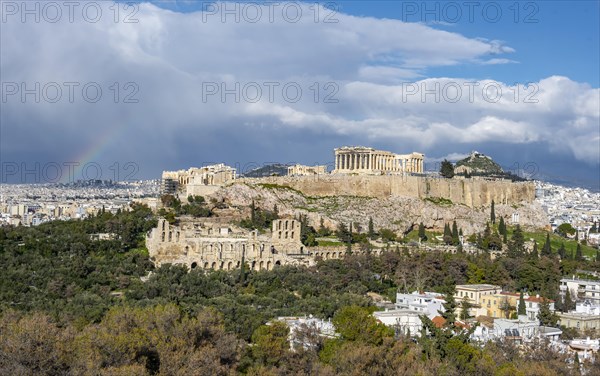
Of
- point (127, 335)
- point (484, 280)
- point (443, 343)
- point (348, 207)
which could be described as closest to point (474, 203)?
point (348, 207)

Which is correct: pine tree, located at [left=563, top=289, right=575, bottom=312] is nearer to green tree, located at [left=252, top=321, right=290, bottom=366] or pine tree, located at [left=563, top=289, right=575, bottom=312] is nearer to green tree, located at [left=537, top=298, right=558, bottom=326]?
green tree, located at [left=537, top=298, right=558, bottom=326]

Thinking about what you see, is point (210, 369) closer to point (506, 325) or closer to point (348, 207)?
point (506, 325)

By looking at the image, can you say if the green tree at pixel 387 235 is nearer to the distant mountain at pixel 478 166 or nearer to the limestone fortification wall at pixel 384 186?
the limestone fortification wall at pixel 384 186

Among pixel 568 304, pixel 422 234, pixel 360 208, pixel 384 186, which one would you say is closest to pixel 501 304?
pixel 568 304

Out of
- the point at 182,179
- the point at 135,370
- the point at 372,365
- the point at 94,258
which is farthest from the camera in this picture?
the point at 182,179

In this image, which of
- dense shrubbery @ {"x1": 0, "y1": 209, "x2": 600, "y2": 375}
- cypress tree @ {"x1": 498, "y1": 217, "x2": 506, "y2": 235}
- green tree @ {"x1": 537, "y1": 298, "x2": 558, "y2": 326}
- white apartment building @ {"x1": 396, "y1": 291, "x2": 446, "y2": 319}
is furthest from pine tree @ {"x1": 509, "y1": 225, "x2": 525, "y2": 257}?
green tree @ {"x1": 537, "y1": 298, "x2": 558, "y2": 326}

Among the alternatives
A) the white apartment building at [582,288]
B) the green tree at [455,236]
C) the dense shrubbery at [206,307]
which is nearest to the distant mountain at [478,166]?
the green tree at [455,236]
